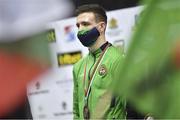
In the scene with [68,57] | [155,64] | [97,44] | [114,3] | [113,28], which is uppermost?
[155,64]

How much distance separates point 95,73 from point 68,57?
2.34 meters

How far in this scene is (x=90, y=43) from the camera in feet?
10.8

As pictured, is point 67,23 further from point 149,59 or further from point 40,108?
point 149,59

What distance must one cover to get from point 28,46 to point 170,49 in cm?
66

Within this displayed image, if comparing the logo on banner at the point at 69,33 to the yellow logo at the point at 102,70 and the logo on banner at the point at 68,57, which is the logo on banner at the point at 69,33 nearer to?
the logo on banner at the point at 68,57

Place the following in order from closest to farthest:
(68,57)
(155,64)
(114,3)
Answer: (155,64) < (114,3) < (68,57)

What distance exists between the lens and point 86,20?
3281mm

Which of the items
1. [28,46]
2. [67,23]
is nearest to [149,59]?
[28,46]

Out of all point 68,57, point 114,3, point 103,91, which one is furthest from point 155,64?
point 68,57

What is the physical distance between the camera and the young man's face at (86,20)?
128 inches

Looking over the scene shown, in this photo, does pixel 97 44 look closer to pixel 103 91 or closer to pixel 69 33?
pixel 103 91

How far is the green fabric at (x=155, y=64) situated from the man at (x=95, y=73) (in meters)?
2.09

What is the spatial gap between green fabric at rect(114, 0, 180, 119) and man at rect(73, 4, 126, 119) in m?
2.09

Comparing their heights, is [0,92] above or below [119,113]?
above
